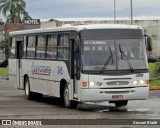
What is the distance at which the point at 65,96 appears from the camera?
18.9 meters

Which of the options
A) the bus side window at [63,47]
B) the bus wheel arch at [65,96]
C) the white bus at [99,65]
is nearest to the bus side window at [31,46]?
the white bus at [99,65]

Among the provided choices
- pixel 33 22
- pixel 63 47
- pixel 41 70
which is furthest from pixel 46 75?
pixel 33 22

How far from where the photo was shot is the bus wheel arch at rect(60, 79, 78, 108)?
18688 mm

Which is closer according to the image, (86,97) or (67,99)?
(86,97)

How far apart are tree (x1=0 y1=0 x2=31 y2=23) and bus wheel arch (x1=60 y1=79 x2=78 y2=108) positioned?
3165 inches

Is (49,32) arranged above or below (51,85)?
above

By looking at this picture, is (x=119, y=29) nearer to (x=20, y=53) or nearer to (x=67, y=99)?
(x=67, y=99)

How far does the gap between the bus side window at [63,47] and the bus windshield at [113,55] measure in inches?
48.2

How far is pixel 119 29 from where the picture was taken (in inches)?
710

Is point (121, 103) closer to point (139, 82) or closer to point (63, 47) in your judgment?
point (139, 82)

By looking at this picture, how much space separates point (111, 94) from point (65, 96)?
2179 mm

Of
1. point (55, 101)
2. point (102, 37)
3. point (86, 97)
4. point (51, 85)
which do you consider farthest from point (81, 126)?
point (55, 101)

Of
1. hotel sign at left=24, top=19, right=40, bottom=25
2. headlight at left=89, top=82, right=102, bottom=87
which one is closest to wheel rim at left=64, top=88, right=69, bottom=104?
headlight at left=89, top=82, right=102, bottom=87

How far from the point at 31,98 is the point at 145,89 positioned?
6967 millimetres
